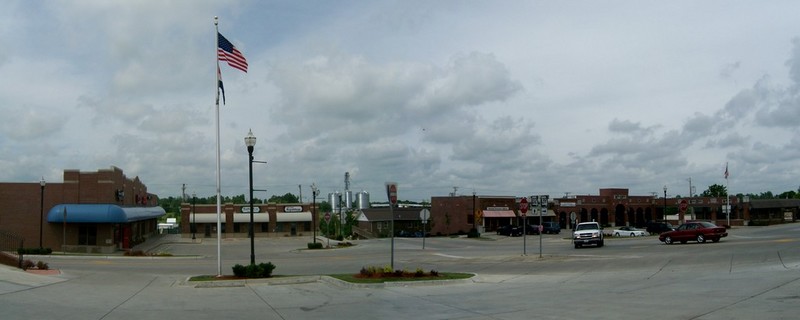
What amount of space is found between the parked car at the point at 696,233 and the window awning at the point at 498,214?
1827 inches

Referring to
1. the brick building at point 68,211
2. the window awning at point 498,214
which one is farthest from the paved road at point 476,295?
the window awning at point 498,214

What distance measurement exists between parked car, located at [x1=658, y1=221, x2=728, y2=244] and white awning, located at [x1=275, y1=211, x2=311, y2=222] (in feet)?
172

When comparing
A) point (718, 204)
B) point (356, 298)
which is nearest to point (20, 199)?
point (356, 298)

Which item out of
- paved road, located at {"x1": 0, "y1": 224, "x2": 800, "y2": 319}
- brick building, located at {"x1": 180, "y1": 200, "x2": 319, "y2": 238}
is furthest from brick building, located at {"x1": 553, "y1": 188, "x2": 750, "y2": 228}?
paved road, located at {"x1": 0, "y1": 224, "x2": 800, "y2": 319}

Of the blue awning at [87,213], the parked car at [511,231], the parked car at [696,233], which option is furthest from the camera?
the parked car at [511,231]

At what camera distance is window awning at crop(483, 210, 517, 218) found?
8856 cm

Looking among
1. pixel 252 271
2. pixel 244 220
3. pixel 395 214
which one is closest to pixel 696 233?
pixel 252 271

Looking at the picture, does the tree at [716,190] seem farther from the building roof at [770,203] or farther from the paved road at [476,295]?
the paved road at [476,295]

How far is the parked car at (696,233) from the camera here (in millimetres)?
41219

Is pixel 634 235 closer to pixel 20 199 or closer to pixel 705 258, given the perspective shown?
pixel 705 258

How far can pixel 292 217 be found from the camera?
84.8m

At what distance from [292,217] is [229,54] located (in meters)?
60.5

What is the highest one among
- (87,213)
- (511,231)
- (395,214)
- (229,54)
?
(229,54)

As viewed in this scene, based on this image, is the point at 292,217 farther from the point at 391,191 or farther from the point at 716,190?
the point at 716,190
